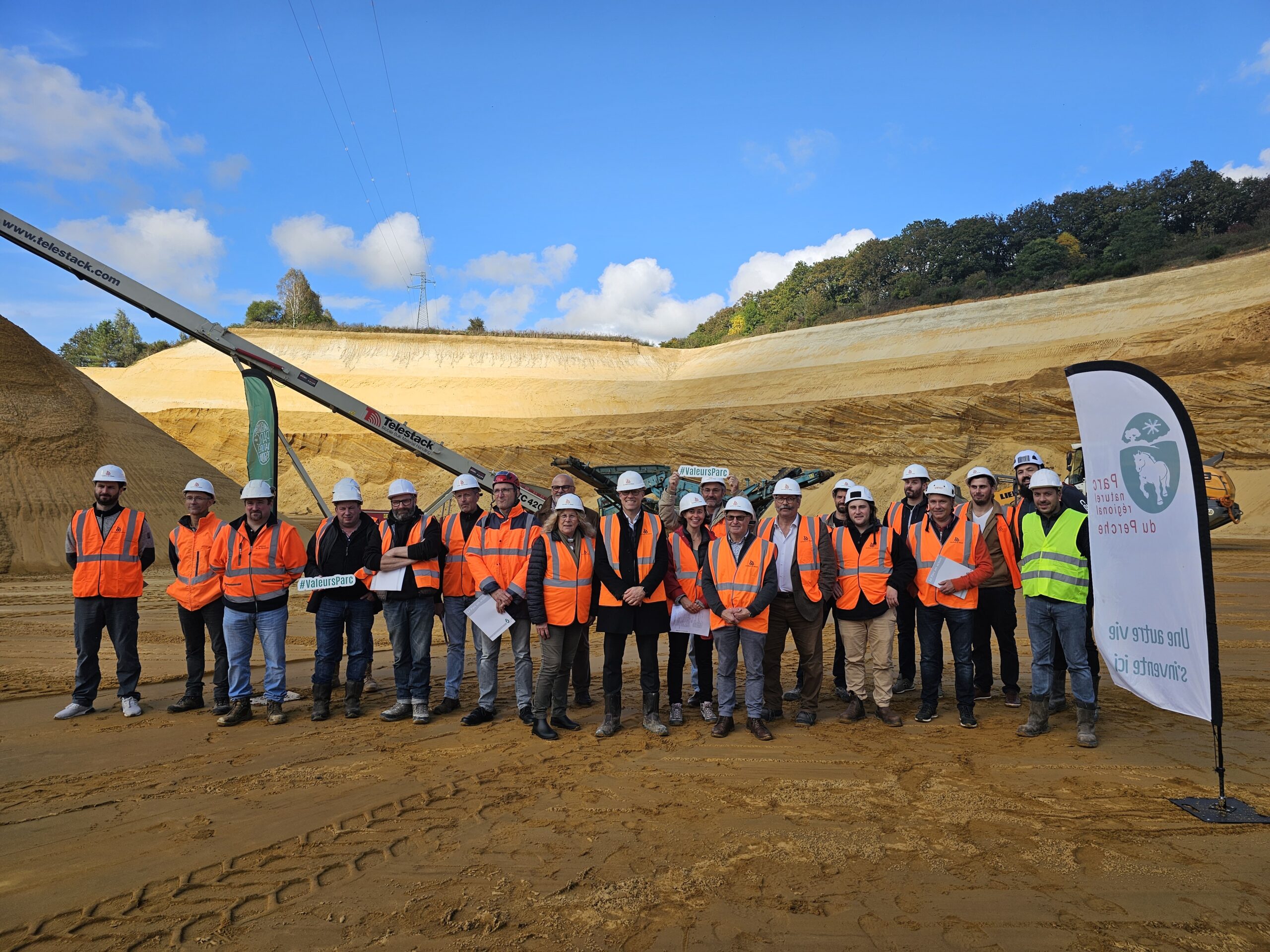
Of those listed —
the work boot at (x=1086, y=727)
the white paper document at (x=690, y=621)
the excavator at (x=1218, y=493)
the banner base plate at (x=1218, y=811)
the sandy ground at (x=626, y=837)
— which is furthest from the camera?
the excavator at (x=1218, y=493)

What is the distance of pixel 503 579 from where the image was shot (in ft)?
20.6

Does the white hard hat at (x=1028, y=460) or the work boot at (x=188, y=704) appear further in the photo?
the white hard hat at (x=1028, y=460)

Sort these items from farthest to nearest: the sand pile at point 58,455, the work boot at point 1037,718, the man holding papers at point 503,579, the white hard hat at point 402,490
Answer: the sand pile at point 58,455 → the white hard hat at point 402,490 → the man holding papers at point 503,579 → the work boot at point 1037,718

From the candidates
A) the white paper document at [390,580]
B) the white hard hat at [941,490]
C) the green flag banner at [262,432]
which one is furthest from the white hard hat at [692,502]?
the green flag banner at [262,432]

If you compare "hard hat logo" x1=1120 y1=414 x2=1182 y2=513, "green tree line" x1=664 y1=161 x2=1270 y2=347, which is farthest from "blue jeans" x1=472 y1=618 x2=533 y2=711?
"green tree line" x1=664 y1=161 x2=1270 y2=347

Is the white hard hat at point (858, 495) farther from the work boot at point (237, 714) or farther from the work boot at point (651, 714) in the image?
the work boot at point (237, 714)

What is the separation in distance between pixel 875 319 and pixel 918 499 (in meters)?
34.6

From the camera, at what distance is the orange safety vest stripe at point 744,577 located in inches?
231

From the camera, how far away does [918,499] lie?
7.38 meters

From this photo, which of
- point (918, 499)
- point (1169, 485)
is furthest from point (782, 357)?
point (1169, 485)

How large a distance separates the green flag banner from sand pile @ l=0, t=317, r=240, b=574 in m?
9.39

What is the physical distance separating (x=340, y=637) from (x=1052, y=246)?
4618 cm

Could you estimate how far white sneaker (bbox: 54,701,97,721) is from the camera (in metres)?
6.35

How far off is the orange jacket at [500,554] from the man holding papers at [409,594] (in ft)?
1.16
